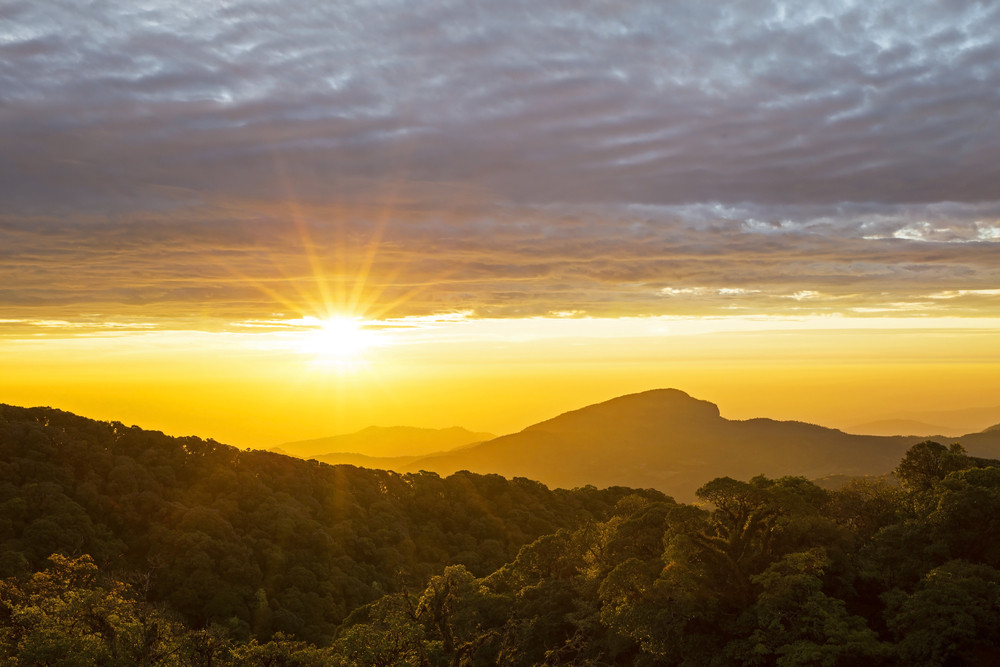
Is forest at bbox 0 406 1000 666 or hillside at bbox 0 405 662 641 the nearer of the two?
forest at bbox 0 406 1000 666

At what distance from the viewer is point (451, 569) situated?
186 feet

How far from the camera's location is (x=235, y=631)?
57.3 metres

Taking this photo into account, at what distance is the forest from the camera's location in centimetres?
3772

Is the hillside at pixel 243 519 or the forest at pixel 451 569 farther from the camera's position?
the hillside at pixel 243 519

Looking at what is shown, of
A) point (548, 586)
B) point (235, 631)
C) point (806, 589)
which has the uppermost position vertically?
point (806, 589)

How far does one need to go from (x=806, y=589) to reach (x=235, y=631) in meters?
44.9

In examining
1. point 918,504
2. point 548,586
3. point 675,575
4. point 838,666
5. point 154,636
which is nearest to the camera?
point 154,636

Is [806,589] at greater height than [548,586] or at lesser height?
greater

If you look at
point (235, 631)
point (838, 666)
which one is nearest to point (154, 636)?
point (235, 631)

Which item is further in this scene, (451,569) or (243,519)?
(243,519)

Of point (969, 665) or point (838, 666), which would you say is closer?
point (969, 665)

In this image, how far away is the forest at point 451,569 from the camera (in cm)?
3772

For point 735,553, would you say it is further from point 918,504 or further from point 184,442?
point 184,442

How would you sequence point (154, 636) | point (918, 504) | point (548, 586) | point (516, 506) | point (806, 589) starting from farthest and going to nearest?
point (516, 506)
point (548, 586)
point (918, 504)
point (806, 589)
point (154, 636)
